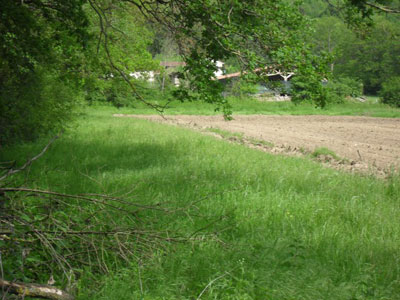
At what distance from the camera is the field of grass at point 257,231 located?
3271mm

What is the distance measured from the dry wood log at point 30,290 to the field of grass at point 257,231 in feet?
1.30

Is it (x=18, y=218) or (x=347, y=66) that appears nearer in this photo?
(x=18, y=218)

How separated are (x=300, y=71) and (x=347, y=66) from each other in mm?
63580

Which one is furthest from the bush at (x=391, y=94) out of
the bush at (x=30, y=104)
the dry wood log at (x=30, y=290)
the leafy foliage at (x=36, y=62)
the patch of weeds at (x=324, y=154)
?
the dry wood log at (x=30, y=290)

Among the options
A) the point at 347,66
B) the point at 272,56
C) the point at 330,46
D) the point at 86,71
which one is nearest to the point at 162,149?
the point at 86,71

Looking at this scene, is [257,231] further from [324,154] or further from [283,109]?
[283,109]

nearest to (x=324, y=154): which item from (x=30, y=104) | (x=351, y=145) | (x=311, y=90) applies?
(x=351, y=145)

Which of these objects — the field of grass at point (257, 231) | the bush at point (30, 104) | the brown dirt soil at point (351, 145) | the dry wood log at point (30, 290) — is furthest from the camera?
the brown dirt soil at point (351, 145)

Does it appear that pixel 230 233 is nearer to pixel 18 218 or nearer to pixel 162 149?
pixel 18 218

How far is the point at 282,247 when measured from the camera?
405 cm

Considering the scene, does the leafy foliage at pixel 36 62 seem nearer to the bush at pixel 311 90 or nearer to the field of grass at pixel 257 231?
the field of grass at pixel 257 231

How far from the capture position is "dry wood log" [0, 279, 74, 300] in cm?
266

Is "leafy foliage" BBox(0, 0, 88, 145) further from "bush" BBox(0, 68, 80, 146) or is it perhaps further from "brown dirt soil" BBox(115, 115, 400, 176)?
"brown dirt soil" BBox(115, 115, 400, 176)

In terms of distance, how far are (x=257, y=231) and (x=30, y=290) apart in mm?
2688
